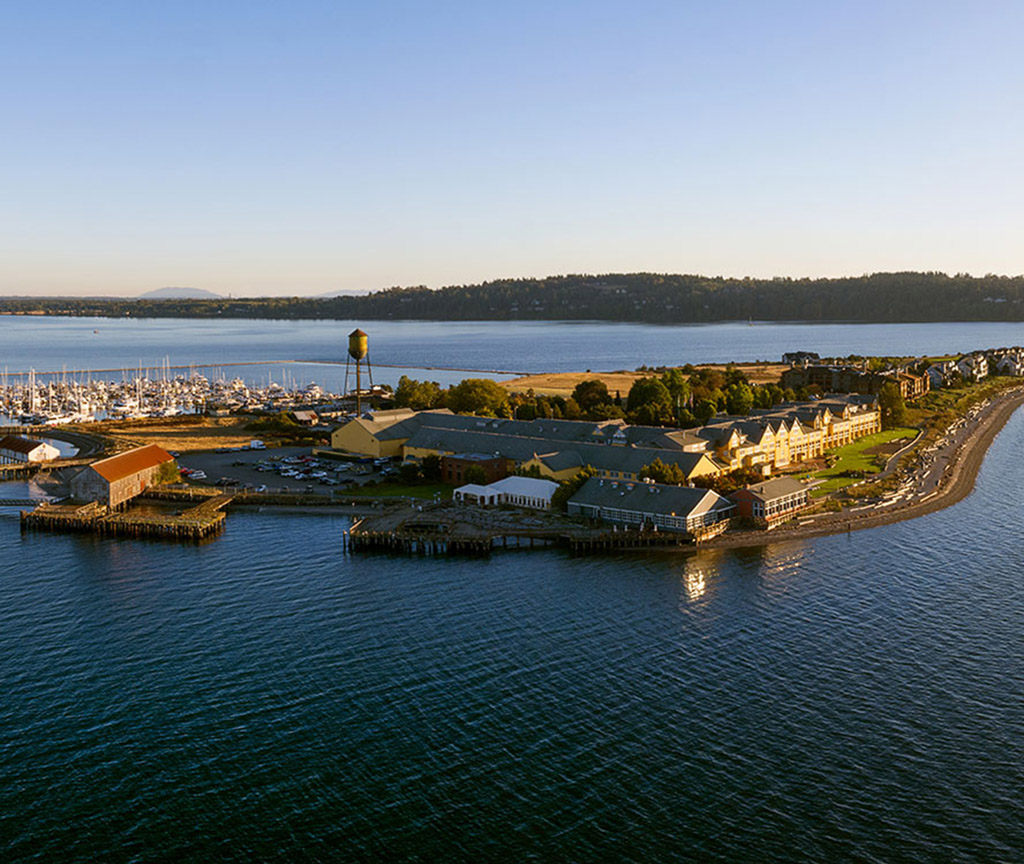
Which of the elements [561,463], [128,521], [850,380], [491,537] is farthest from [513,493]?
[850,380]

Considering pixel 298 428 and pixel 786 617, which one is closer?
pixel 786 617

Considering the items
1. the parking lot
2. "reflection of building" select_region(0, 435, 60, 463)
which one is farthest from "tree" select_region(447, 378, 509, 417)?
"reflection of building" select_region(0, 435, 60, 463)

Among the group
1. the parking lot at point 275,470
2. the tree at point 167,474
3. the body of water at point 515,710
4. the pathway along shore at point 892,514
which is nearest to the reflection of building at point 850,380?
the pathway along shore at point 892,514

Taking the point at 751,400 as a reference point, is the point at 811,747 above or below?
below

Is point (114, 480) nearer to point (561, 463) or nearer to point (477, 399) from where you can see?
point (561, 463)

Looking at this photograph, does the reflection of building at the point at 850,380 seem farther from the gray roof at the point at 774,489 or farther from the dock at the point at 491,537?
the dock at the point at 491,537

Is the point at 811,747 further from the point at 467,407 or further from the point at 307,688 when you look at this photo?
the point at 467,407

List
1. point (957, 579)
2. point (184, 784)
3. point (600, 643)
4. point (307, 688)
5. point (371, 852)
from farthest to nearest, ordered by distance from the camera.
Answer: point (957, 579), point (600, 643), point (307, 688), point (184, 784), point (371, 852)

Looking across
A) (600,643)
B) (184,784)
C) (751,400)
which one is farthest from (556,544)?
(751,400)
